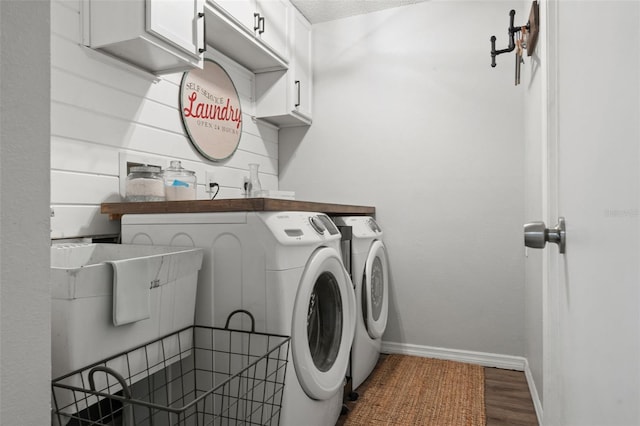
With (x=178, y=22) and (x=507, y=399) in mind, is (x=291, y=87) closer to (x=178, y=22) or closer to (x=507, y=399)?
(x=178, y=22)

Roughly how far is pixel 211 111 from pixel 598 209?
2263 mm

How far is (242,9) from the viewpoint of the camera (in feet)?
7.20

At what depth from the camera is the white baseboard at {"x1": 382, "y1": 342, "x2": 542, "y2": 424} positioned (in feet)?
8.16

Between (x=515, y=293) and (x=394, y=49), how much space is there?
6.18 feet

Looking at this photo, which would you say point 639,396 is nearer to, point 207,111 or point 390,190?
point 207,111

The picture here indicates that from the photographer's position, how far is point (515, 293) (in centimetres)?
252

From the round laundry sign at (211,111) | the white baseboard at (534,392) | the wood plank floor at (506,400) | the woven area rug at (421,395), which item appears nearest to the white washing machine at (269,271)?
the woven area rug at (421,395)

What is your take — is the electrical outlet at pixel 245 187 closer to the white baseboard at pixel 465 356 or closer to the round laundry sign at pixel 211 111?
the round laundry sign at pixel 211 111

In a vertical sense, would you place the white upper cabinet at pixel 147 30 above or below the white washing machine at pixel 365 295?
above

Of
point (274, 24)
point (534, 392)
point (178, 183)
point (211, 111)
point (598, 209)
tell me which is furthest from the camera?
point (274, 24)

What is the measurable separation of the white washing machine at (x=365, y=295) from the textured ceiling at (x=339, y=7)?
1563mm

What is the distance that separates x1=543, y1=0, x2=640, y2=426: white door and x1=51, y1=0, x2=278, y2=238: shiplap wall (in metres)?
1.66
